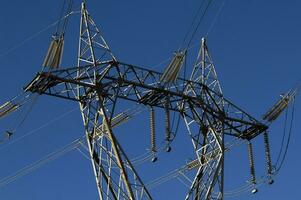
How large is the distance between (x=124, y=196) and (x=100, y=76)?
16.2 feet

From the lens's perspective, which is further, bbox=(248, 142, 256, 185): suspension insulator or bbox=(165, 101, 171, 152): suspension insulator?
bbox=(248, 142, 256, 185): suspension insulator

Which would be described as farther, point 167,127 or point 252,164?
point 252,164

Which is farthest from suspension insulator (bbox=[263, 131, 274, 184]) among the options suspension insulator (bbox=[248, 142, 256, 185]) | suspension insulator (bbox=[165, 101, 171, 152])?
suspension insulator (bbox=[165, 101, 171, 152])

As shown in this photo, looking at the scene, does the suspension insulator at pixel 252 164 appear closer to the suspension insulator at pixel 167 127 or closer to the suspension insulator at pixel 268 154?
the suspension insulator at pixel 268 154

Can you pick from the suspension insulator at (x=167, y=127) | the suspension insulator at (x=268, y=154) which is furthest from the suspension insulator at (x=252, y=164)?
the suspension insulator at (x=167, y=127)

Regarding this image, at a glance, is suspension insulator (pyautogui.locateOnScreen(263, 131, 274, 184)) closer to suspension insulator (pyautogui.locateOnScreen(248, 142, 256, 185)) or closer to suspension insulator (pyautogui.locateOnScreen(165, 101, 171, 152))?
suspension insulator (pyautogui.locateOnScreen(248, 142, 256, 185))

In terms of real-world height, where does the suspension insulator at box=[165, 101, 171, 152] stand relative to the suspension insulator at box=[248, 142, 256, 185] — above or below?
above

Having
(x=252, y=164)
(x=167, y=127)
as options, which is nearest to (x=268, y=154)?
(x=252, y=164)

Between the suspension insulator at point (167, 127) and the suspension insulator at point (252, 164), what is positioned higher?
the suspension insulator at point (167, 127)

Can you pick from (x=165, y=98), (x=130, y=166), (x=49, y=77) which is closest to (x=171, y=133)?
(x=165, y=98)

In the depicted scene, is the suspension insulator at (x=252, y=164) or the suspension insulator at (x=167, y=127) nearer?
the suspension insulator at (x=167, y=127)

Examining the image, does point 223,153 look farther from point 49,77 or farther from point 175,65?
point 49,77

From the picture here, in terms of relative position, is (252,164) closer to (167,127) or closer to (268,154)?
(268,154)

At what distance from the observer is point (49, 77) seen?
33.1m
